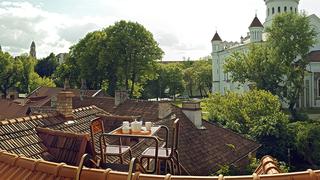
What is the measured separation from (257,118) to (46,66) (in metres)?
66.8

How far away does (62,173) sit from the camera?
352cm

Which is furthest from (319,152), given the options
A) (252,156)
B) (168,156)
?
(168,156)

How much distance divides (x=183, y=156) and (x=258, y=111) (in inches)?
513

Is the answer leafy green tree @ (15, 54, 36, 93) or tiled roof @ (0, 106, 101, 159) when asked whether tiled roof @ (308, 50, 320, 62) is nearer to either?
leafy green tree @ (15, 54, 36, 93)

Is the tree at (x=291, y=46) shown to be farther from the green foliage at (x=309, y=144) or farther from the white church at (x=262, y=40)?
the green foliage at (x=309, y=144)

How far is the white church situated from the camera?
50781 mm

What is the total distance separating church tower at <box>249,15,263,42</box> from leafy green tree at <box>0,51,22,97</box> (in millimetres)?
36066

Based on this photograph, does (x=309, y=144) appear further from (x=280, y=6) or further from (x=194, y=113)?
(x=280, y=6)

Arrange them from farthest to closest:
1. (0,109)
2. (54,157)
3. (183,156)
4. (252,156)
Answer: (0,109)
(252,156)
(183,156)
(54,157)

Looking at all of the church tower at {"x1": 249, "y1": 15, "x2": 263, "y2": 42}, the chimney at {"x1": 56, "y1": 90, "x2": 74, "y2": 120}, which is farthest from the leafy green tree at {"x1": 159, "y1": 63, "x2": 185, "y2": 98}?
the chimney at {"x1": 56, "y1": 90, "x2": 74, "y2": 120}

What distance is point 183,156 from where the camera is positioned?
1794 cm

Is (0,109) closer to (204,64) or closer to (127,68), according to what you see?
(127,68)

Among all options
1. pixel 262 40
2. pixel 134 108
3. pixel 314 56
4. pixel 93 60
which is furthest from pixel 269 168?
pixel 262 40

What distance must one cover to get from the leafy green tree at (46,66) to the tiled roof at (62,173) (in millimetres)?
84045
